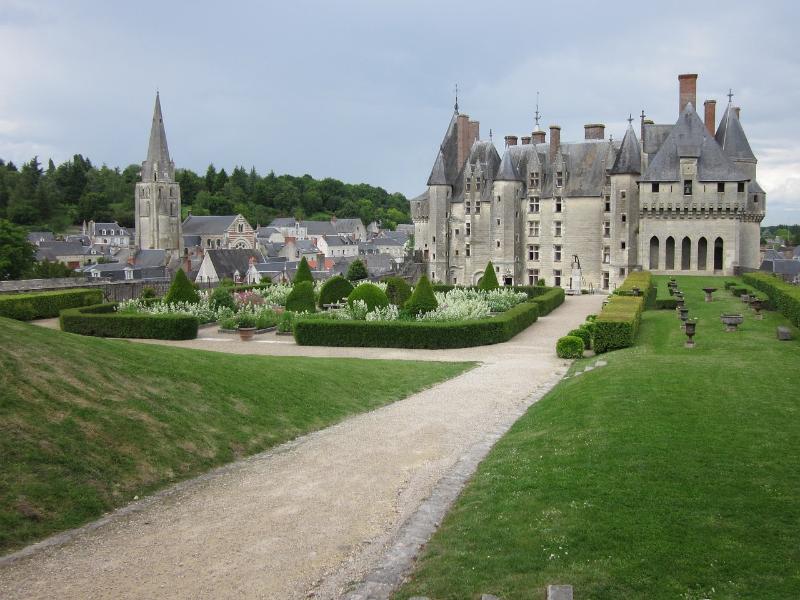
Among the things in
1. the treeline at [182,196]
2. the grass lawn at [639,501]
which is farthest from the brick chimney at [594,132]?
the treeline at [182,196]

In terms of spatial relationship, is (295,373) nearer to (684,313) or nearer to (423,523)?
(423,523)

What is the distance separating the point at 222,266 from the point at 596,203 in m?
37.3

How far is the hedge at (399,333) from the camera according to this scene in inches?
985

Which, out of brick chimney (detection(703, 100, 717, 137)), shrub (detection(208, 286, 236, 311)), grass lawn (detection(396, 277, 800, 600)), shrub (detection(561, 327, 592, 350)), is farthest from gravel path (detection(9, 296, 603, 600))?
brick chimney (detection(703, 100, 717, 137))

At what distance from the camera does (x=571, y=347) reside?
21.9m

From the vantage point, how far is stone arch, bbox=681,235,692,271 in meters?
49.8

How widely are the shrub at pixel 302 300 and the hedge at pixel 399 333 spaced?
21.3ft

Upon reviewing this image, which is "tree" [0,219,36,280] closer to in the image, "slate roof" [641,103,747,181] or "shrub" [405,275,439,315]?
"shrub" [405,275,439,315]

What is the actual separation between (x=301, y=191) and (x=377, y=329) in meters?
160

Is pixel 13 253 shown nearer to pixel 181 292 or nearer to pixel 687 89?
pixel 181 292

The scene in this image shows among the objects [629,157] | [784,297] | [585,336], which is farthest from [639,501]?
[629,157]

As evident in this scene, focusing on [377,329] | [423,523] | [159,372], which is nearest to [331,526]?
[423,523]

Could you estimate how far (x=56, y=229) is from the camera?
422 feet

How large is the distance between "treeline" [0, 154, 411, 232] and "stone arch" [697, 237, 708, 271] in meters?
109
